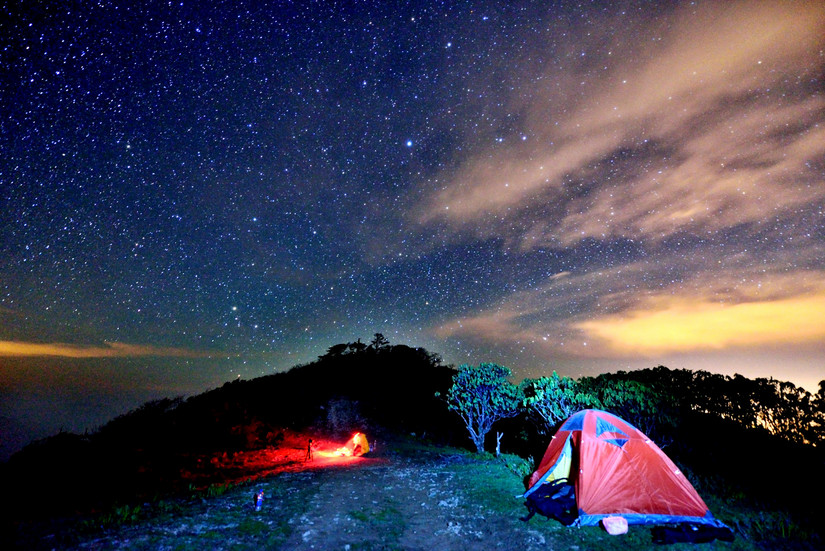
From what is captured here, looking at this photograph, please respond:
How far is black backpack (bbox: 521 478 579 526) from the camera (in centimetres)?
896

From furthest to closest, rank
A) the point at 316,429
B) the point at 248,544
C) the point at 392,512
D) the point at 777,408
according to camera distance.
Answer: the point at 316,429
the point at 777,408
the point at 392,512
the point at 248,544

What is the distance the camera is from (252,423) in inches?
963

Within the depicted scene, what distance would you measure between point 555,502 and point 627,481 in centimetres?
198

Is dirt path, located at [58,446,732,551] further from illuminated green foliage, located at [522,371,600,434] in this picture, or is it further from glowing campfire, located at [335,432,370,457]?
glowing campfire, located at [335,432,370,457]

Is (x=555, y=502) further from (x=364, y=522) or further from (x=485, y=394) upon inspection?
(x=485, y=394)

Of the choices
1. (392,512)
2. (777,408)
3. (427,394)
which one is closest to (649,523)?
(392,512)

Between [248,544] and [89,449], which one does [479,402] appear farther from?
[89,449]

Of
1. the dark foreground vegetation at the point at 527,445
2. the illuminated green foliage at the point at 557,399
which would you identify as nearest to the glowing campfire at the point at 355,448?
the dark foreground vegetation at the point at 527,445

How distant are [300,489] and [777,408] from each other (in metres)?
25.3

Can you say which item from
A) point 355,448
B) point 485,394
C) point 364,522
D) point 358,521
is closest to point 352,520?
point 358,521

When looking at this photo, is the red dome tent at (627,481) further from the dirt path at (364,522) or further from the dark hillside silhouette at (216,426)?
the dark hillside silhouette at (216,426)

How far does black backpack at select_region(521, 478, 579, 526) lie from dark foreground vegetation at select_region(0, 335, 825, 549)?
3811mm

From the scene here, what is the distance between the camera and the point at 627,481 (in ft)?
29.9

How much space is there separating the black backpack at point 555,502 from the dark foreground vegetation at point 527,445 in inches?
150
